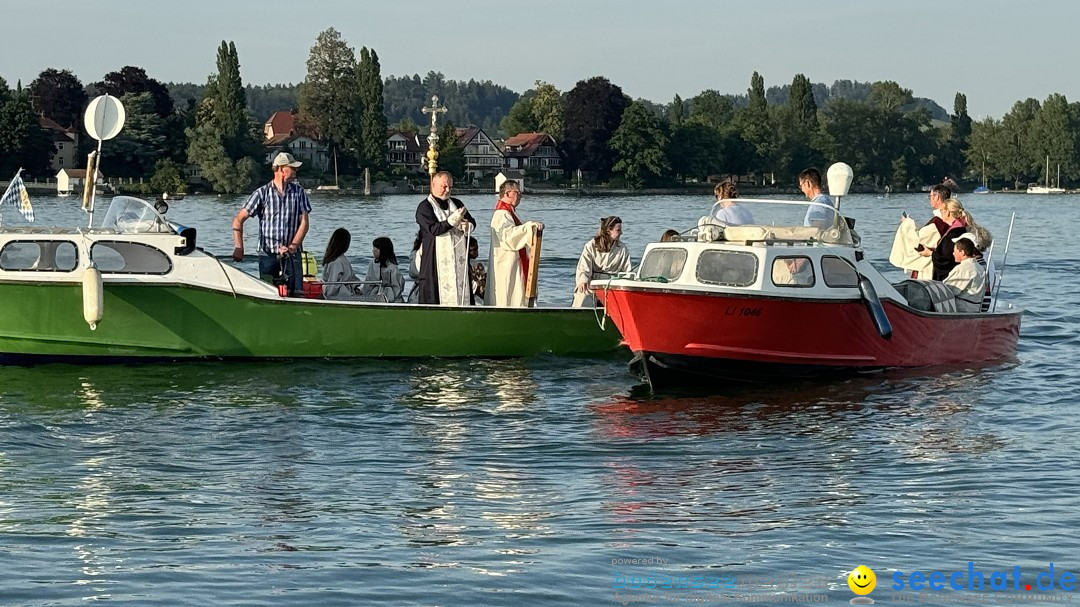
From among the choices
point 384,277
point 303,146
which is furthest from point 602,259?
point 303,146

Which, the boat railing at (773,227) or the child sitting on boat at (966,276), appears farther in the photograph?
the child sitting on boat at (966,276)

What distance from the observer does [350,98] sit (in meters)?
139

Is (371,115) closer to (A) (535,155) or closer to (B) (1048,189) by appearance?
(A) (535,155)

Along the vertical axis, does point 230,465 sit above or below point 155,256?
below

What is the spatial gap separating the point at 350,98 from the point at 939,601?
434 ft

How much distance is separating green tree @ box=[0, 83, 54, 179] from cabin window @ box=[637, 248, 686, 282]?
11517 centimetres

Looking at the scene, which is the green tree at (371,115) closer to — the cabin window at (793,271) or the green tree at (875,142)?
the green tree at (875,142)

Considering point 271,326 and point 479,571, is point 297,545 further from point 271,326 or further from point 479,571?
point 271,326

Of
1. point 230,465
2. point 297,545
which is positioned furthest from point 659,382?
point 297,545

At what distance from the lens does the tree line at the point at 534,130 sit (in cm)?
12825

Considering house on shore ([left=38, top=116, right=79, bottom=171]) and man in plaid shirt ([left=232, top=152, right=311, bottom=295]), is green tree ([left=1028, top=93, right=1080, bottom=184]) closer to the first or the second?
house on shore ([left=38, top=116, right=79, bottom=171])

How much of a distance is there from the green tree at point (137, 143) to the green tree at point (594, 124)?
146 feet

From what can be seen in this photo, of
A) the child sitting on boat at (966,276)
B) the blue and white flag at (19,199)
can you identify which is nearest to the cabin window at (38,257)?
the blue and white flag at (19,199)

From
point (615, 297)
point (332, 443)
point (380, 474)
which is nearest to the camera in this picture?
point (380, 474)
